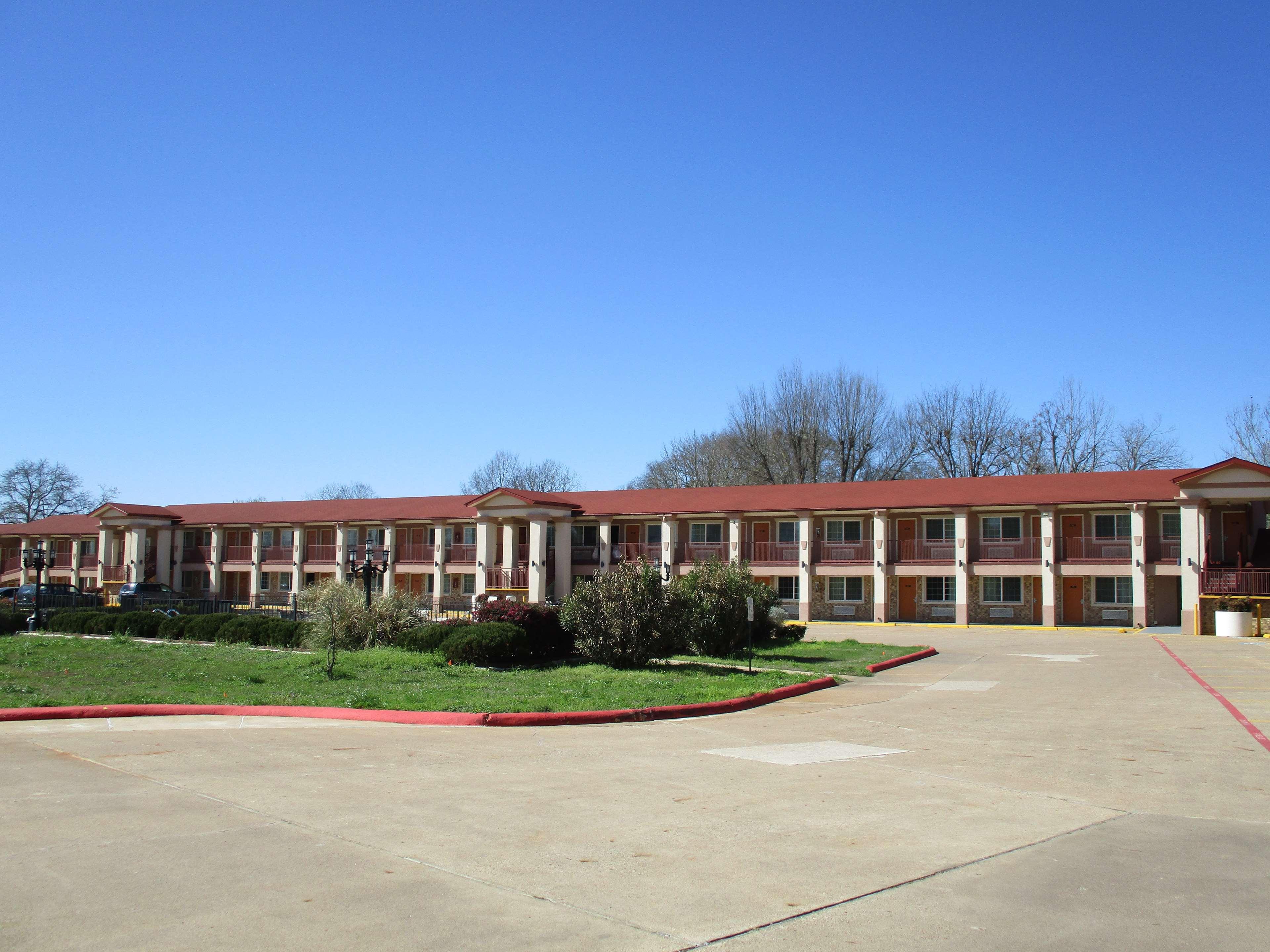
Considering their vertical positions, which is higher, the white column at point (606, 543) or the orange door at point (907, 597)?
the white column at point (606, 543)

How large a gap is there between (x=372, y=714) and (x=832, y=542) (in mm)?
34599

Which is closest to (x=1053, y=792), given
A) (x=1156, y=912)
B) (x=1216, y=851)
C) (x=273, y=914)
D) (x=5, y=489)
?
(x=1216, y=851)

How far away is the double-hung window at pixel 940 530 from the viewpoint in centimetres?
4391

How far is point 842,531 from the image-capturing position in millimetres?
45938

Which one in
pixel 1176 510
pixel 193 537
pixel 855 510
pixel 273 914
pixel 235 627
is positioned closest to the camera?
pixel 273 914

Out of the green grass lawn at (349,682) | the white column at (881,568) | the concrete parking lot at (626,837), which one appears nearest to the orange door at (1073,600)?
the white column at (881,568)

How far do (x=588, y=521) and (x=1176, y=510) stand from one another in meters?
26.5

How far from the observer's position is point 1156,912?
5.63 metres

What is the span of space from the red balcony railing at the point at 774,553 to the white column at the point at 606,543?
275 inches

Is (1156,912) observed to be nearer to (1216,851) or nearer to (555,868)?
(1216,851)

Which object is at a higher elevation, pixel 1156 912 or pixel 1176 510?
pixel 1176 510

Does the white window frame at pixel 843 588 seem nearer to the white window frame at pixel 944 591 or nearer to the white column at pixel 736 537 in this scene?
the white window frame at pixel 944 591

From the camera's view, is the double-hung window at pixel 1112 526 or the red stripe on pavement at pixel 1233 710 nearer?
the red stripe on pavement at pixel 1233 710

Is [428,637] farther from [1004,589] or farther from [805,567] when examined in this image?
[1004,589]
